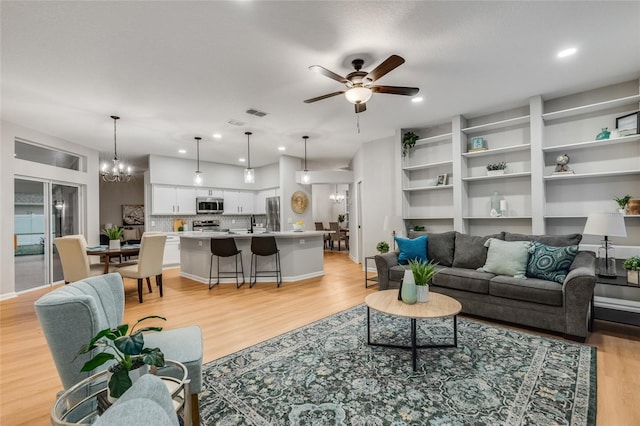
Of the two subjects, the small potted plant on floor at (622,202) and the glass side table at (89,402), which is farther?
the small potted plant on floor at (622,202)

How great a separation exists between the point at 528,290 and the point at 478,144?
2.67 meters

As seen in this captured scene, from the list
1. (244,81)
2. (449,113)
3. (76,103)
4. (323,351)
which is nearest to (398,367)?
(323,351)

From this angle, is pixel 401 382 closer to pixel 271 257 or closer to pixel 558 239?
pixel 558 239

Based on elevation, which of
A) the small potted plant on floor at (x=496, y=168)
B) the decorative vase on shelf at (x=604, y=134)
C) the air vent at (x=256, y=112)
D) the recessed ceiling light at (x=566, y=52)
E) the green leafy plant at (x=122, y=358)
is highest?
the recessed ceiling light at (x=566, y=52)

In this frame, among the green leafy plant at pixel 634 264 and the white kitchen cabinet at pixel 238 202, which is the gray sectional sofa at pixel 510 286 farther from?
the white kitchen cabinet at pixel 238 202

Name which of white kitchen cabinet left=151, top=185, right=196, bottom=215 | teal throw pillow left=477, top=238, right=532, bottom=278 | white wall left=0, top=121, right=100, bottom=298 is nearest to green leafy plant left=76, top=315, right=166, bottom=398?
teal throw pillow left=477, top=238, right=532, bottom=278

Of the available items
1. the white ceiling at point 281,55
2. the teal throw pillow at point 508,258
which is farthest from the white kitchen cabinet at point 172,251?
the teal throw pillow at point 508,258

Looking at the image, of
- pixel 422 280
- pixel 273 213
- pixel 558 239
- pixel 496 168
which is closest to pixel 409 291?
pixel 422 280

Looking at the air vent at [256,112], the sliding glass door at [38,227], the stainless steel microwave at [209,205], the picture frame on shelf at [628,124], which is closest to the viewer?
the picture frame on shelf at [628,124]

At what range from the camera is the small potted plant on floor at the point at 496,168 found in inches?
180

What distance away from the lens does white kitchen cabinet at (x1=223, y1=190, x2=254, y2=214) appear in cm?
856

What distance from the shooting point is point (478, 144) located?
4.84m

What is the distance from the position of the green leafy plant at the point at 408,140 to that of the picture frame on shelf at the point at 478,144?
1.00 metres

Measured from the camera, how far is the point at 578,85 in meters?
3.81
